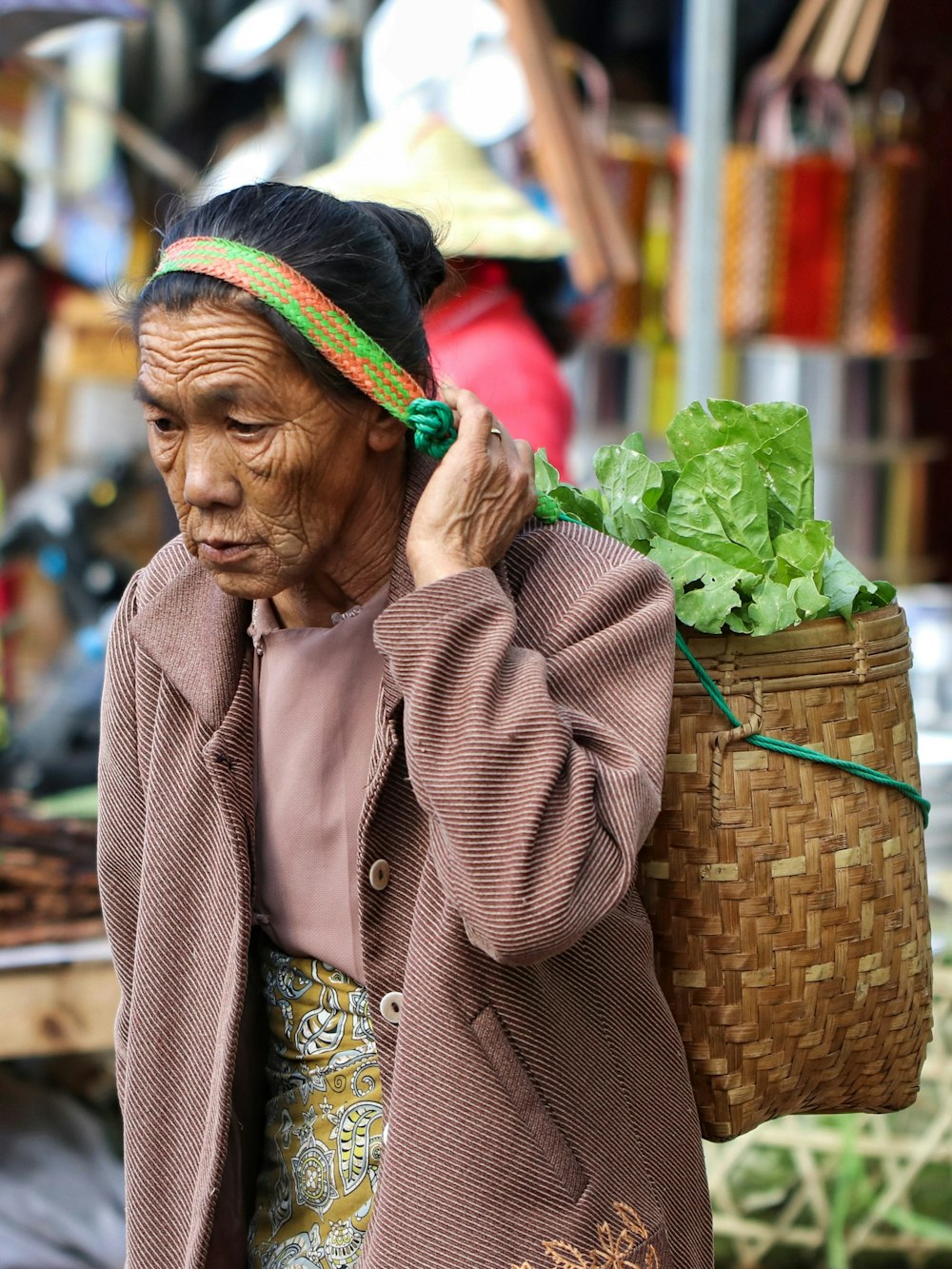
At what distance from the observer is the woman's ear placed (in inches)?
63.4

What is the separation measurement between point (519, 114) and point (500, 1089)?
161 inches

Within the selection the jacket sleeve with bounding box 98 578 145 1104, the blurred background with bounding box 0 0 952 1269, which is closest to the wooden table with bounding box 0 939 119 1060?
the blurred background with bounding box 0 0 952 1269

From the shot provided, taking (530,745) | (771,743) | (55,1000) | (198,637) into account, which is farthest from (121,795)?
(55,1000)

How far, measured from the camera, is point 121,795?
185cm

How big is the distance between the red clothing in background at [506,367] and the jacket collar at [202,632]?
1536 mm

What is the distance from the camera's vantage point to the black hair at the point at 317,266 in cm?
153

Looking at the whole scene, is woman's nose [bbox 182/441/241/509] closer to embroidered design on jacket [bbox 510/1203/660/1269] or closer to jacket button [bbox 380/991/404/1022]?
jacket button [bbox 380/991/404/1022]

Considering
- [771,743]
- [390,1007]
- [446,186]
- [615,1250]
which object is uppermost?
[446,186]

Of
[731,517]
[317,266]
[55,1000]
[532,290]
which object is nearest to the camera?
[317,266]

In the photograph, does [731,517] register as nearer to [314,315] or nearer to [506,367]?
[314,315]

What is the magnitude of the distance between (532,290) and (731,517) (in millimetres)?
1960

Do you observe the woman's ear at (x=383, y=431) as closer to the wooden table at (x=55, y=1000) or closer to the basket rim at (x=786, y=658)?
the basket rim at (x=786, y=658)

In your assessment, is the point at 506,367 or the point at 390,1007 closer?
the point at 390,1007

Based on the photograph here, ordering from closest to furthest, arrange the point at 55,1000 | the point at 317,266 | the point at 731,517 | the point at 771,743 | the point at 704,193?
the point at 317,266 → the point at 771,743 → the point at 731,517 → the point at 55,1000 → the point at 704,193
